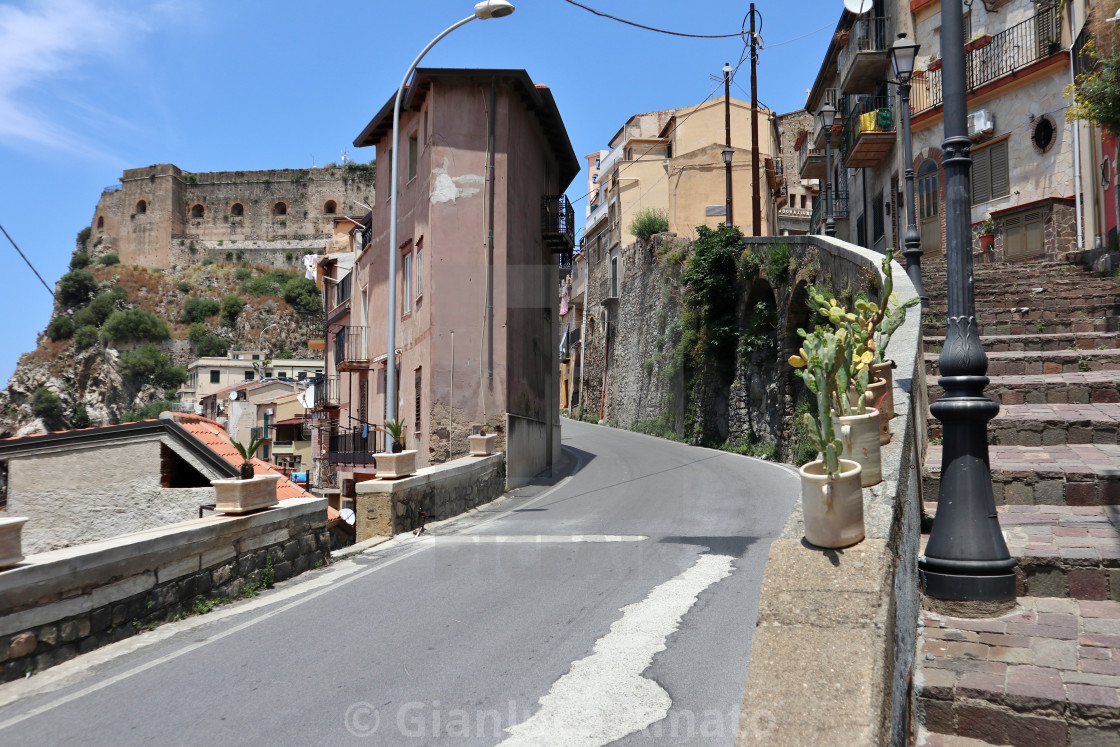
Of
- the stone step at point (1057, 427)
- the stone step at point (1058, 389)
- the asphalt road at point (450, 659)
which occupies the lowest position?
the asphalt road at point (450, 659)

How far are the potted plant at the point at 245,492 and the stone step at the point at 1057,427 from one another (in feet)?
20.9

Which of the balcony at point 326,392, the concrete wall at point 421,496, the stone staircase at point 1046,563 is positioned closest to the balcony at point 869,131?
the concrete wall at point 421,496

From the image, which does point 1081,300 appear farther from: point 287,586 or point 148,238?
point 148,238

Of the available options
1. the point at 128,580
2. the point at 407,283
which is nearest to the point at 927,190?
the point at 407,283

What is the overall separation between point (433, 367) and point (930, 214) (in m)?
15.3

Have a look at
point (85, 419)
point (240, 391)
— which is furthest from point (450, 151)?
point (85, 419)

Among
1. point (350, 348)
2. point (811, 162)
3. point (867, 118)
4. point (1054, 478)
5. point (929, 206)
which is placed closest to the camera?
point (1054, 478)

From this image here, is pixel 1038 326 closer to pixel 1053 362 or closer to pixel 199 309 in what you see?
pixel 1053 362

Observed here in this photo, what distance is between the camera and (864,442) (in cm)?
414

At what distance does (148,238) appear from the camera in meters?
93.8

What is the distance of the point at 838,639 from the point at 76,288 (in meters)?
103

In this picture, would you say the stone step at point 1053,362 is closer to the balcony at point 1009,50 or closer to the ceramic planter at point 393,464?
the ceramic planter at point 393,464

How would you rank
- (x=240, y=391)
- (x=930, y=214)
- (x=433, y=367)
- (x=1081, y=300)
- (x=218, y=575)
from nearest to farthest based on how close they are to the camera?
(x=218, y=575) → (x=1081, y=300) → (x=433, y=367) → (x=930, y=214) → (x=240, y=391)

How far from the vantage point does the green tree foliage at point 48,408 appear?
77688mm
